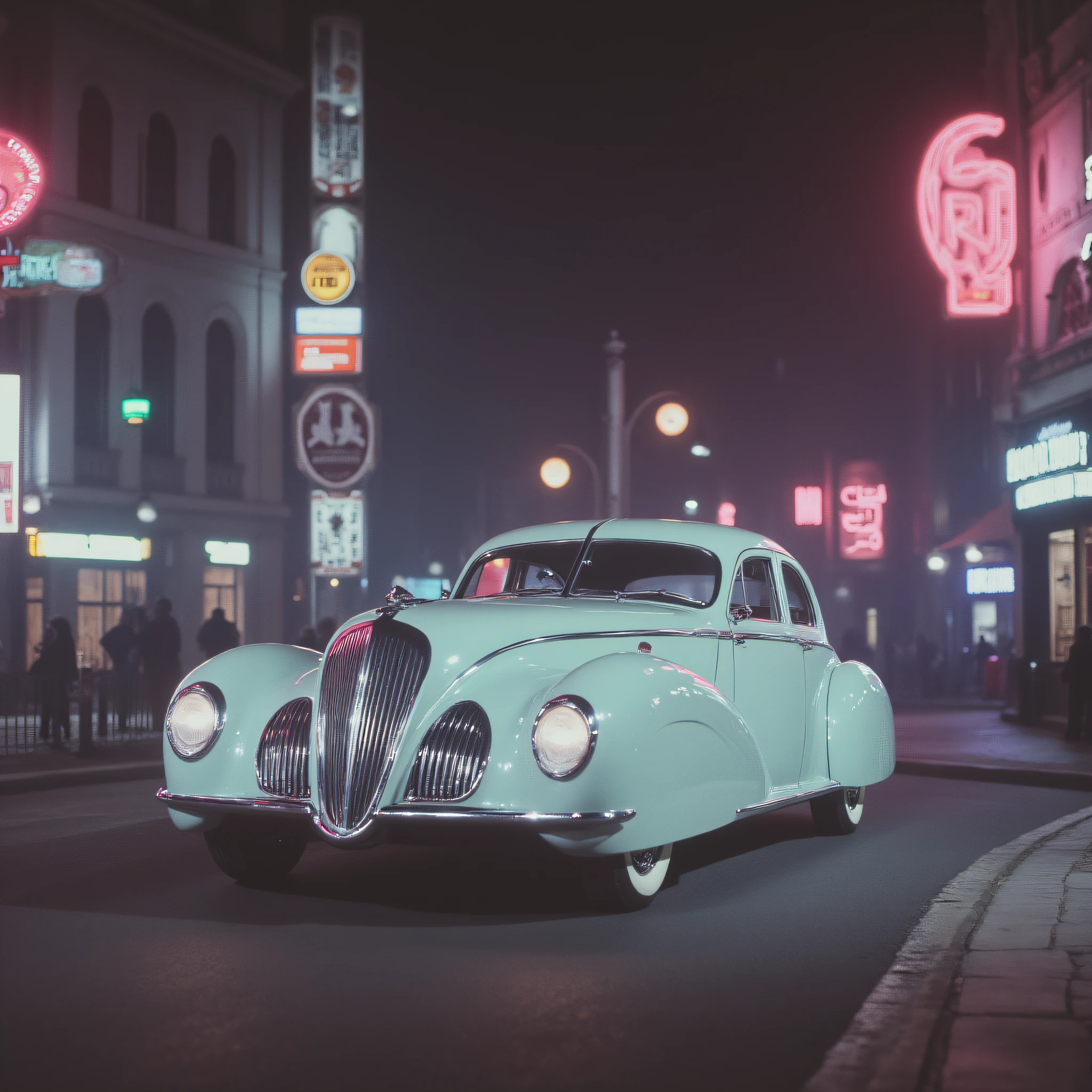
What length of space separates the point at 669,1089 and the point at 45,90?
31797 mm

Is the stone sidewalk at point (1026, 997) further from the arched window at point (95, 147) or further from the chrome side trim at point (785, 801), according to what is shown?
the arched window at point (95, 147)

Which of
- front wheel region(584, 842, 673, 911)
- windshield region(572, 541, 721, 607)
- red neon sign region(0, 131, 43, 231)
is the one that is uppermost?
red neon sign region(0, 131, 43, 231)

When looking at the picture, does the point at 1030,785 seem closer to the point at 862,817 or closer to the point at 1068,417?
the point at 862,817

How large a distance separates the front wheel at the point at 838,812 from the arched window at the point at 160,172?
28.4 meters

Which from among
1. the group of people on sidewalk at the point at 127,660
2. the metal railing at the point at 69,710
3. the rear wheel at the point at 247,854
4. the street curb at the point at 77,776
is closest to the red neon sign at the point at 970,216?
the group of people on sidewalk at the point at 127,660

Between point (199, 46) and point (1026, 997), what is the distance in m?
34.4

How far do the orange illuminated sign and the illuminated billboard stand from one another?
27257 millimetres

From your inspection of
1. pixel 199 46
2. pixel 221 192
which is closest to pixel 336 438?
pixel 221 192

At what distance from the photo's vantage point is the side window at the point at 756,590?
8.80 m

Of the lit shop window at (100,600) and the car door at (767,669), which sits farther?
the lit shop window at (100,600)

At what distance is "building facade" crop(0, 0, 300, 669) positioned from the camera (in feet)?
102

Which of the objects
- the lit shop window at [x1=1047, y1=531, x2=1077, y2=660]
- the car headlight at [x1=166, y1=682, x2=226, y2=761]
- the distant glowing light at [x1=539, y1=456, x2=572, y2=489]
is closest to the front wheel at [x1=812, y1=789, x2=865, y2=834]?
the car headlight at [x1=166, y1=682, x2=226, y2=761]

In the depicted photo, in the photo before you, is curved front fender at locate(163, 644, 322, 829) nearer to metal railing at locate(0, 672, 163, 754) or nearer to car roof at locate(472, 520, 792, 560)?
car roof at locate(472, 520, 792, 560)

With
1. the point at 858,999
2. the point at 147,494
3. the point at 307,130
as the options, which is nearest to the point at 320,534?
the point at 147,494
